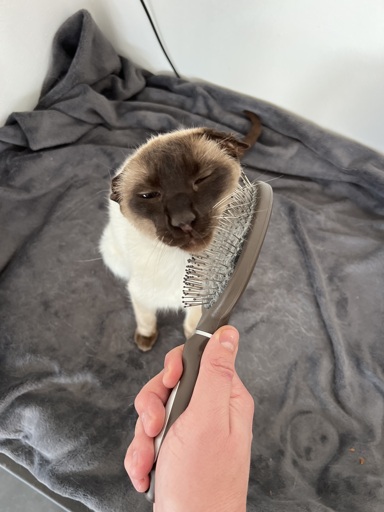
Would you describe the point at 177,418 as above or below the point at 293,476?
above

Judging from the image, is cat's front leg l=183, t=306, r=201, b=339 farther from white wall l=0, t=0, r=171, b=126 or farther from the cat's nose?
white wall l=0, t=0, r=171, b=126

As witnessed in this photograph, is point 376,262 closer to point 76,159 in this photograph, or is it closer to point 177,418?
point 177,418

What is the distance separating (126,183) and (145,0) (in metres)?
1.09

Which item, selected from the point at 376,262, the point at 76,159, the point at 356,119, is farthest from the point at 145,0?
the point at 376,262

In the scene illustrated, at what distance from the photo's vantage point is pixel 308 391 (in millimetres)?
1189

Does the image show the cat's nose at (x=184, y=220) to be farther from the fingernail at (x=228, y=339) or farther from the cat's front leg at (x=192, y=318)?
the cat's front leg at (x=192, y=318)

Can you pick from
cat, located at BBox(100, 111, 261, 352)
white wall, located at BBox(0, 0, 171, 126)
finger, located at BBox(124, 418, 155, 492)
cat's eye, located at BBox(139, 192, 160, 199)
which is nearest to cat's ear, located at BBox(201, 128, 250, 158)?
cat, located at BBox(100, 111, 261, 352)

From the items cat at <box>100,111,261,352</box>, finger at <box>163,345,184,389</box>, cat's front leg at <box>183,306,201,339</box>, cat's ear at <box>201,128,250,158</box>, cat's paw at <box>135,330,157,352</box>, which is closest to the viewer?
finger at <box>163,345,184,389</box>

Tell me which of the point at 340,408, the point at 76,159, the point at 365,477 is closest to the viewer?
the point at 365,477

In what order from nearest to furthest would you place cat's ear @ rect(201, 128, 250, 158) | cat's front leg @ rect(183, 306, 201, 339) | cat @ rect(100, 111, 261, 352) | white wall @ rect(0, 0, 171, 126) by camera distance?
cat @ rect(100, 111, 261, 352) → cat's ear @ rect(201, 128, 250, 158) → cat's front leg @ rect(183, 306, 201, 339) → white wall @ rect(0, 0, 171, 126)

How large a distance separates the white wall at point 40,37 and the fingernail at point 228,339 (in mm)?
1341

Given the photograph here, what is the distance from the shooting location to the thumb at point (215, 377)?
0.63 metres

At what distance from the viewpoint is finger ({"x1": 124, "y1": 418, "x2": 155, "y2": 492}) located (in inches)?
26.5

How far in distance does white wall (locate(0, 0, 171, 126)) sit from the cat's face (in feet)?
2.89
